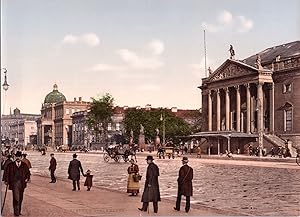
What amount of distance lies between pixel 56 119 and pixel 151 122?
118 inches

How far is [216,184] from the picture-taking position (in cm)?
1695

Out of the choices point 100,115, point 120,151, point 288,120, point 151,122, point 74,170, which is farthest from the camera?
point 288,120

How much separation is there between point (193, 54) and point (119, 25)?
160 centimetres

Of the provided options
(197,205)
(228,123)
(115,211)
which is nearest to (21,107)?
(115,211)

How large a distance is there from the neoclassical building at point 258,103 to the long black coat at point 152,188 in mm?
25167

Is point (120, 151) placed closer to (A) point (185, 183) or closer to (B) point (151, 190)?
(B) point (151, 190)

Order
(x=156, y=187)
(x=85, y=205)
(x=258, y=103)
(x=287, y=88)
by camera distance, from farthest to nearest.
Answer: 1. (x=258, y=103)
2. (x=287, y=88)
3. (x=85, y=205)
4. (x=156, y=187)

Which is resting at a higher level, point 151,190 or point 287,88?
point 287,88

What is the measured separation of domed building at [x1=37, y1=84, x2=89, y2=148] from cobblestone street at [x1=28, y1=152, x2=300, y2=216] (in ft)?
1.90

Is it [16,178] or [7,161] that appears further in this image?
[7,161]

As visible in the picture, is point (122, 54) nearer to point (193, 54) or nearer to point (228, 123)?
point (193, 54)

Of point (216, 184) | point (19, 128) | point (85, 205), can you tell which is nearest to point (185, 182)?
point (85, 205)

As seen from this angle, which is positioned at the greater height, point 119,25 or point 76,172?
point 119,25

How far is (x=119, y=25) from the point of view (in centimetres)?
1273
